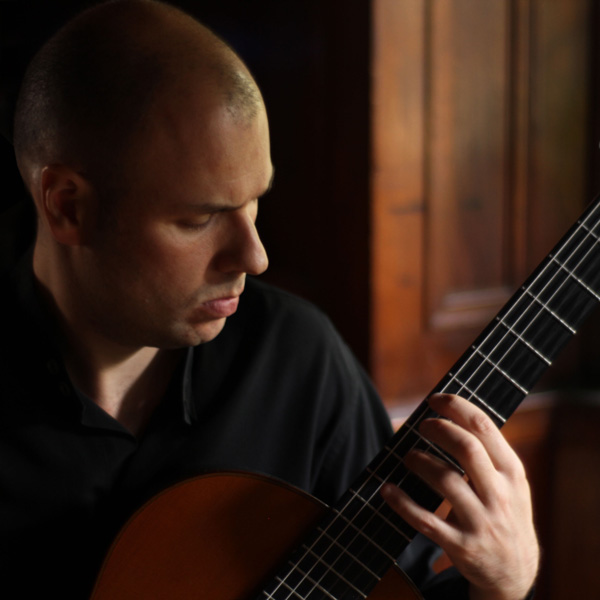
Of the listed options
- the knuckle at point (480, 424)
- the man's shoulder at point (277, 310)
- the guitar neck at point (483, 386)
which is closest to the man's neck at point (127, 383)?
the man's shoulder at point (277, 310)

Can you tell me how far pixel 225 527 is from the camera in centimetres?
85

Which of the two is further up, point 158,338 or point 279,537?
point 158,338

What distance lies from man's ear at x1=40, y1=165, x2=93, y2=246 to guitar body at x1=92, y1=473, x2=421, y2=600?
31 centimetres

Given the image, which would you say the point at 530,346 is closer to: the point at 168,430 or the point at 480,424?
the point at 480,424

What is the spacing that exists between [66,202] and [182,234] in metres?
0.14

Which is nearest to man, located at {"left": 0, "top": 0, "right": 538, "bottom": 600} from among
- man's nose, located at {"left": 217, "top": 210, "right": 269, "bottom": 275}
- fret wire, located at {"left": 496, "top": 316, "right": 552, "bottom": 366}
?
man's nose, located at {"left": 217, "top": 210, "right": 269, "bottom": 275}

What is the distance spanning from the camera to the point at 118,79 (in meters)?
0.87

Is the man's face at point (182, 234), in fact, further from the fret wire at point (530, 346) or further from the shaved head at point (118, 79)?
the fret wire at point (530, 346)

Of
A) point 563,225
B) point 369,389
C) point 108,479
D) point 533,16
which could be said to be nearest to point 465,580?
point 369,389

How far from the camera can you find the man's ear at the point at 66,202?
90cm

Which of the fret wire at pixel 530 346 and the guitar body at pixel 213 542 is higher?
the fret wire at pixel 530 346

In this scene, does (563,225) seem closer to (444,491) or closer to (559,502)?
(559,502)

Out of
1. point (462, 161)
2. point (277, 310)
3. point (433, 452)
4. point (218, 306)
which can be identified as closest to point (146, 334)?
point (218, 306)

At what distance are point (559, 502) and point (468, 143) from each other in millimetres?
747
